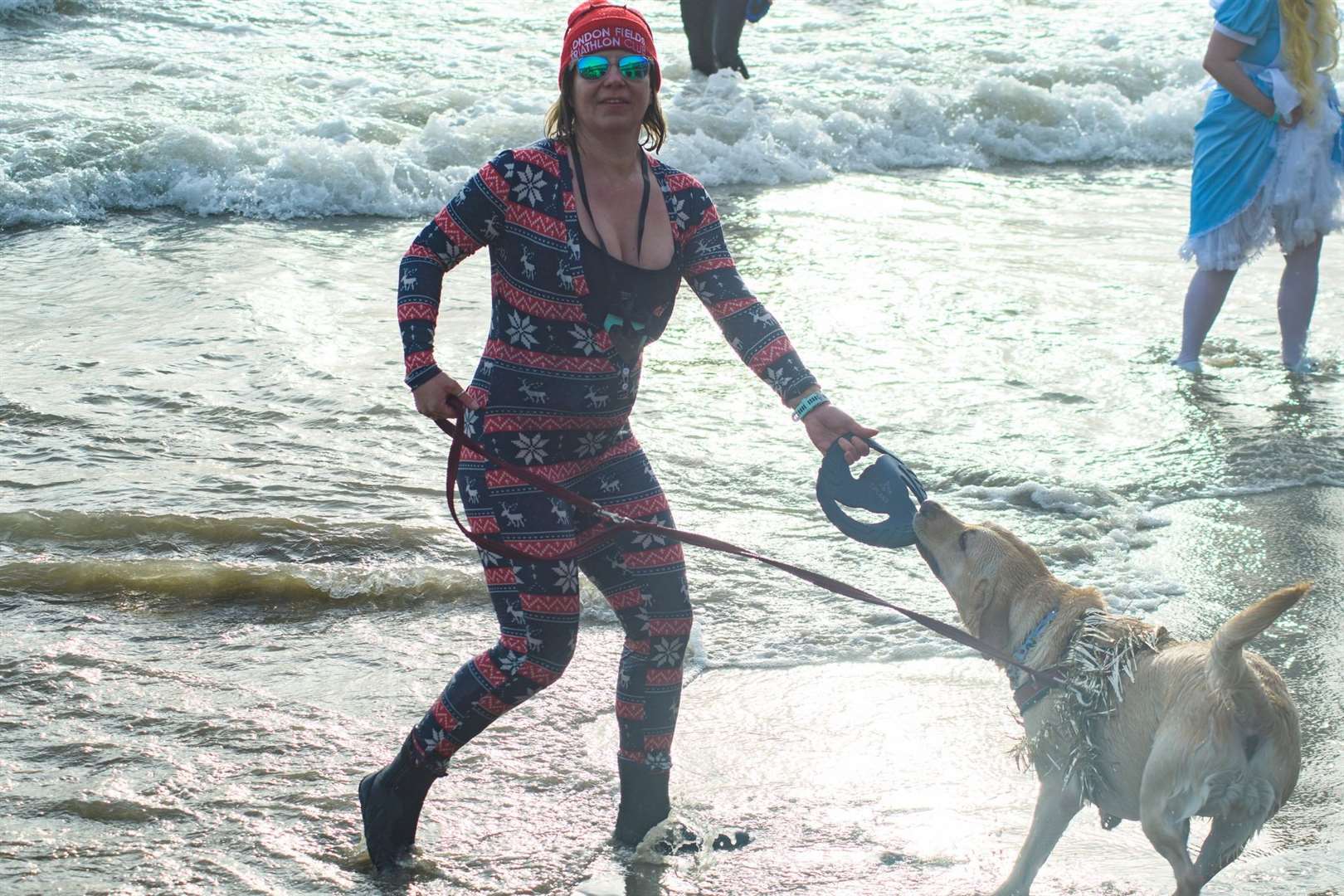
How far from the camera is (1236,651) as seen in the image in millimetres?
2807

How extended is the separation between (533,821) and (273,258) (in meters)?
6.26

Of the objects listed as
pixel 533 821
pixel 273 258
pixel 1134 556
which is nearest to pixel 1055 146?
pixel 273 258

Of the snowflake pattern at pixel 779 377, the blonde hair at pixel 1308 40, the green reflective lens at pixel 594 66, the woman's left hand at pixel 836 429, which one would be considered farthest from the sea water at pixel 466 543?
the green reflective lens at pixel 594 66

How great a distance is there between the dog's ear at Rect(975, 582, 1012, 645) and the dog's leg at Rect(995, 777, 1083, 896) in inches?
15.7

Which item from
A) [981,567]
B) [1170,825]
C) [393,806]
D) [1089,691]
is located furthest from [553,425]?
[1170,825]

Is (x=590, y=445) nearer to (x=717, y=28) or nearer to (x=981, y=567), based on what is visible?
(x=981, y=567)

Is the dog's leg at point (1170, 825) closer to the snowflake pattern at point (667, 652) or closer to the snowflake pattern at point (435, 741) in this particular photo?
the snowflake pattern at point (667, 652)

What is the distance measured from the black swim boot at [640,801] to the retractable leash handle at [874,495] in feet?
2.69

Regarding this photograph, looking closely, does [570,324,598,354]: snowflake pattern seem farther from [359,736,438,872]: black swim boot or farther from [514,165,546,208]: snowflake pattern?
[359,736,438,872]: black swim boot

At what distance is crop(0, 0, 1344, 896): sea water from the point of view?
3.52 metres

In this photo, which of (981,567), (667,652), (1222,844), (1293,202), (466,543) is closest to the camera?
(1222,844)

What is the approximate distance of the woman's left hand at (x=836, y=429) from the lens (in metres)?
3.30

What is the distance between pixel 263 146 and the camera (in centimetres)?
1087

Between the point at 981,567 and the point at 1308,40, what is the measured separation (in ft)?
13.9
